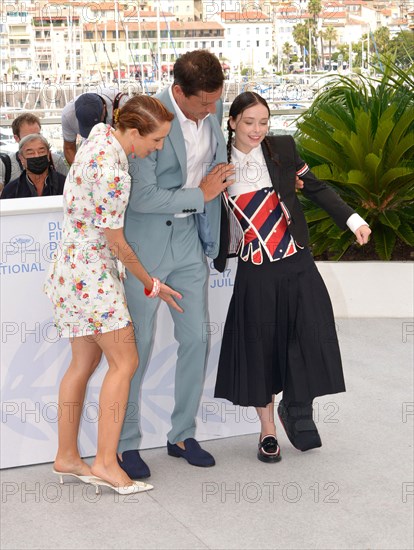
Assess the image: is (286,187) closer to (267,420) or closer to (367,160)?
(267,420)

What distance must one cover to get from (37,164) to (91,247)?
1200mm

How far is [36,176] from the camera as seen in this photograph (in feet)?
13.2

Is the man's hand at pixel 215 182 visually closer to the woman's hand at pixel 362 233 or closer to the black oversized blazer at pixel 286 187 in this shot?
the black oversized blazer at pixel 286 187

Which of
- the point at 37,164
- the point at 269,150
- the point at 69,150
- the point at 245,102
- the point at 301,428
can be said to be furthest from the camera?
the point at 69,150

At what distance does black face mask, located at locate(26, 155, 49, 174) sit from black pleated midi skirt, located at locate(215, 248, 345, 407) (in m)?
1.15

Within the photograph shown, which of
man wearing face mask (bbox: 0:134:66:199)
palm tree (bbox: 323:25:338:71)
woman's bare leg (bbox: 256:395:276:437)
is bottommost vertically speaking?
woman's bare leg (bbox: 256:395:276:437)

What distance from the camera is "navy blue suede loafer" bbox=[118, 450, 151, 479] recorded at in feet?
10.8

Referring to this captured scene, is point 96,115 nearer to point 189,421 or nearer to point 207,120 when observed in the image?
point 207,120

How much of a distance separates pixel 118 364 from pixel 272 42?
17.3 metres

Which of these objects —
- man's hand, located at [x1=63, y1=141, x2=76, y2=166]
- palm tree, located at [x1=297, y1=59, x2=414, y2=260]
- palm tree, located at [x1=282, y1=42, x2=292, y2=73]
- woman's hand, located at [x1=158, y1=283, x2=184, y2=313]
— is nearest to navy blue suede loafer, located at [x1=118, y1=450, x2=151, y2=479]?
woman's hand, located at [x1=158, y1=283, x2=184, y2=313]

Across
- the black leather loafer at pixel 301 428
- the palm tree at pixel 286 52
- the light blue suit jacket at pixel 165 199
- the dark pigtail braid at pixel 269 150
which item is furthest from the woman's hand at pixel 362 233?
the palm tree at pixel 286 52

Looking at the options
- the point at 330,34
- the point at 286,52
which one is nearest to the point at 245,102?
the point at 330,34

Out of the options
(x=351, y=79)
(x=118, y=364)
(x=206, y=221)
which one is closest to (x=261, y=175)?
(x=206, y=221)

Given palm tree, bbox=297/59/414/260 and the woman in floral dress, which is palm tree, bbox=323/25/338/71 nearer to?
Answer: palm tree, bbox=297/59/414/260
